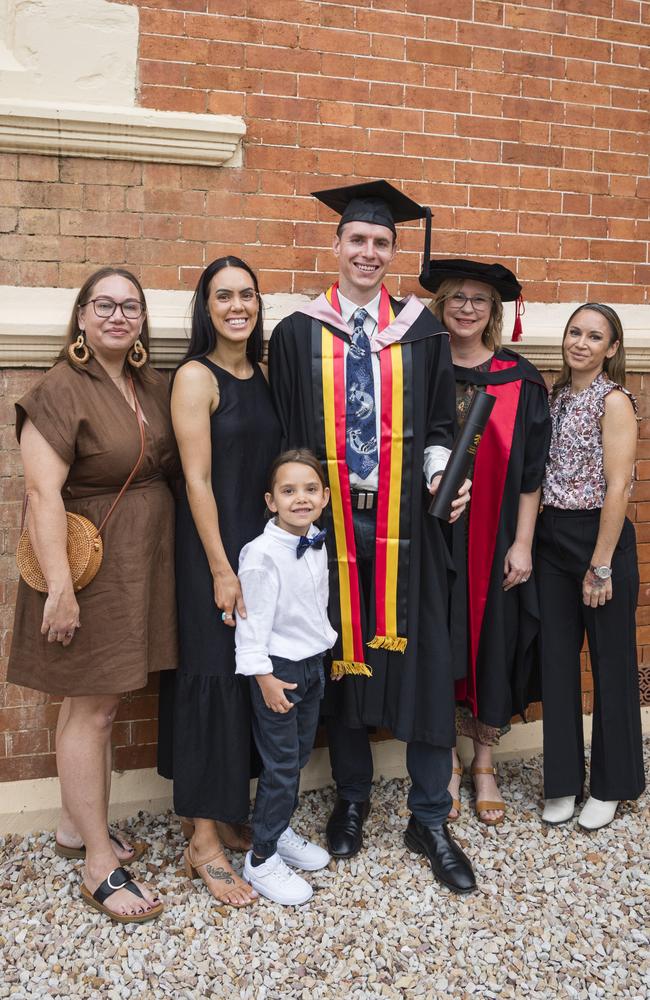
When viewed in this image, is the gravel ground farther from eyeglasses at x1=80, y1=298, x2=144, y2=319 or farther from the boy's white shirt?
eyeglasses at x1=80, y1=298, x2=144, y2=319

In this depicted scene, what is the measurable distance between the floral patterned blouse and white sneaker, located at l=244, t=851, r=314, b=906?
176cm

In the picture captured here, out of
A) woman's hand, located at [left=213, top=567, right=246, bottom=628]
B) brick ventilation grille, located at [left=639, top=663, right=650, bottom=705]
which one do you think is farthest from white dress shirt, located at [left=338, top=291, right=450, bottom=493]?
brick ventilation grille, located at [left=639, top=663, right=650, bottom=705]

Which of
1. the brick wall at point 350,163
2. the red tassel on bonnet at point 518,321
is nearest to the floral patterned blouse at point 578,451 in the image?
the red tassel on bonnet at point 518,321

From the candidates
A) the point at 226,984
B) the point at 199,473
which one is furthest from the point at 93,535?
the point at 226,984

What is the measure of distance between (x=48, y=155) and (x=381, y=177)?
1.40 m

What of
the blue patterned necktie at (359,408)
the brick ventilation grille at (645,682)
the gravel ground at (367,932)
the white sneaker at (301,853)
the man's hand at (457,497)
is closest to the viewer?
the gravel ground at (367,932)

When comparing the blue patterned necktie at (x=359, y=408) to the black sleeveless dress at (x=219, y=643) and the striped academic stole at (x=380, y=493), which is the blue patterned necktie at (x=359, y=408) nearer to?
the striped academic stole at (x=380, y=493)

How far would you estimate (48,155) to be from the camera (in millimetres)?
3344

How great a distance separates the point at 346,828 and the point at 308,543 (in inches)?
49.9

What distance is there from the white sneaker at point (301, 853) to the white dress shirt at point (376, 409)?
53.8 inches

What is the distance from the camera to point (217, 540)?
2.87m

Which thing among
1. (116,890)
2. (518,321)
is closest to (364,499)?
(518,321)

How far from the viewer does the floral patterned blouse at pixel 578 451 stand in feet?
11.0

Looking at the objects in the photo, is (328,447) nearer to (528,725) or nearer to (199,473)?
(199,473)
